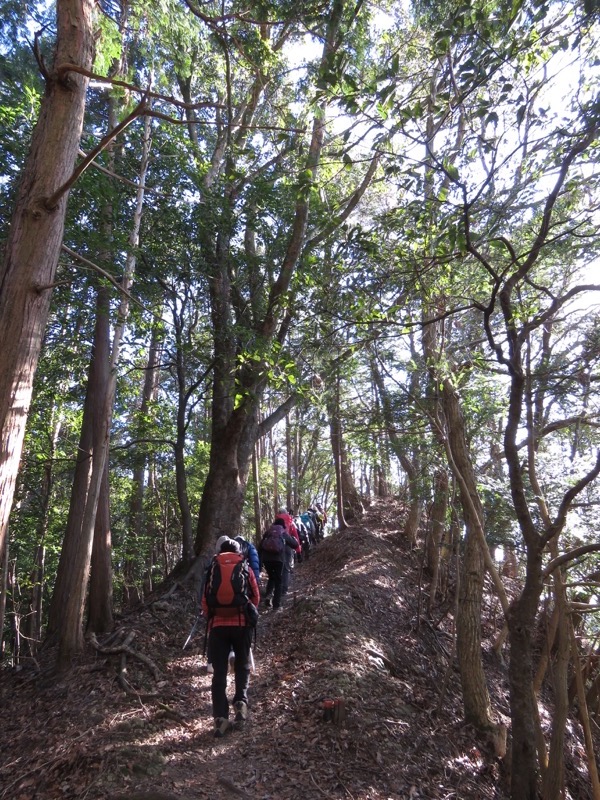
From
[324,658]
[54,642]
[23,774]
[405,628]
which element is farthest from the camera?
[405,628]

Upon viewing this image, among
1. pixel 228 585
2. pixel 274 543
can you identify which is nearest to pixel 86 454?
pixel 274 543

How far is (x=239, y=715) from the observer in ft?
17.2

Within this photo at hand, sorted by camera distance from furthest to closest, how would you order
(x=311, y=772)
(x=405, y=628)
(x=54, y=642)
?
(x=405, y=628)
(x=54, y=642)
(x=311, y=772)

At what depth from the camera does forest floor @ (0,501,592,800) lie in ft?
14.5

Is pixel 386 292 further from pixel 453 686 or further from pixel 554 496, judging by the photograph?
pixel 453 686

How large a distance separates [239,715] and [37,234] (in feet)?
16.2

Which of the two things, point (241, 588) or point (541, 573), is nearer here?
point (541, 573)

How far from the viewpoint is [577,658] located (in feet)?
20.0

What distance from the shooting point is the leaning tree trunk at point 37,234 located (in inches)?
119

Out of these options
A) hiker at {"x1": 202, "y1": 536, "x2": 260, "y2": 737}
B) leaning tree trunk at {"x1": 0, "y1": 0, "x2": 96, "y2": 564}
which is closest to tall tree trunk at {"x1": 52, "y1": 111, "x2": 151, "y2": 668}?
hiker at {"x1": 202, "y1": 536, "x2": 260, "y2": 737}

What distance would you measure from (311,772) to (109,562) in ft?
15.0

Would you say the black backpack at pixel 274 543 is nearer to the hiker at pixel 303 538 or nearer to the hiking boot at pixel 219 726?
the hiking boot at pixel 219 726

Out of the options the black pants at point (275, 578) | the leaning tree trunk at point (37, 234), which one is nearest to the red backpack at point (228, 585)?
the leaning tree trunk at point (37, 234)

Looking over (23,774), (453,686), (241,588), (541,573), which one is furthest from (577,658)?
(23,774)
